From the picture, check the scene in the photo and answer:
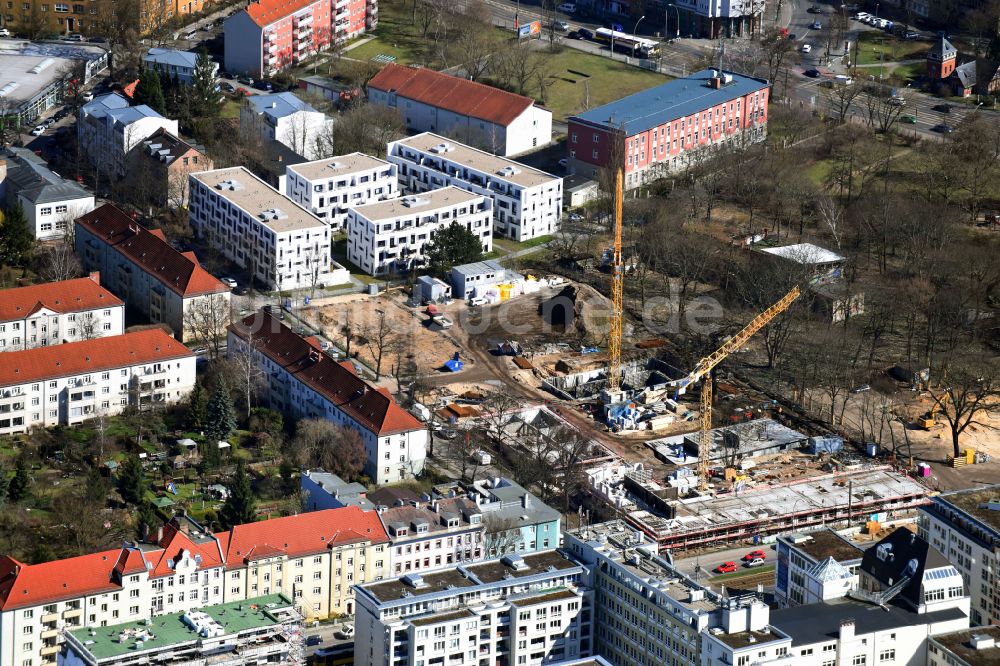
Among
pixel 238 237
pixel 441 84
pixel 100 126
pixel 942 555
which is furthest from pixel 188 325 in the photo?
pixel 942 555

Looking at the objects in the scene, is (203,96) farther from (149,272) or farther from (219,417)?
(219,417)

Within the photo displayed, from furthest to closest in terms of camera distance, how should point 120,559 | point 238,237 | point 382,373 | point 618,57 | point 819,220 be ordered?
point 618,57, point 819,220, point 238,237, point 382,373, point 120,559

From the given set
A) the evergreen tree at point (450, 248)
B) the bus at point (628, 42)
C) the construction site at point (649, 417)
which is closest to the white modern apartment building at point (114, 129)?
the evergreen tree at point (450, 248)

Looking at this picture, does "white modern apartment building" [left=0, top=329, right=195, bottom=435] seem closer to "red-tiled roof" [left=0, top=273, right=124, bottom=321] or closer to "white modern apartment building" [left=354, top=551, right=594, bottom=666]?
"red-tiled roof" [left=0, top=273, right=124, bottom=321]

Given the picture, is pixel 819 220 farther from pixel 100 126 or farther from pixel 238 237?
pixel 100 126

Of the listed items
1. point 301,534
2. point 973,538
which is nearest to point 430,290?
point 301,534

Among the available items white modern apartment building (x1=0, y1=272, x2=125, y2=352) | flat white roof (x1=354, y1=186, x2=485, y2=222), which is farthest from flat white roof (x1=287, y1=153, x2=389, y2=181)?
white modern apartment building (x1=0, y1=272, x2=125, y2=352)

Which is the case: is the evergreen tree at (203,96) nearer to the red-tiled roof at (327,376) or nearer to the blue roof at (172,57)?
the blue roof at (172,57)
